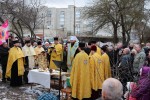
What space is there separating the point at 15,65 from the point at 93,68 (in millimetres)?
3744

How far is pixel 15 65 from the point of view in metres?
11.1

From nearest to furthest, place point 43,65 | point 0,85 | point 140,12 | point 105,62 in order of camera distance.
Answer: point 105,62
point 43,65
point 0,85
point 140,12

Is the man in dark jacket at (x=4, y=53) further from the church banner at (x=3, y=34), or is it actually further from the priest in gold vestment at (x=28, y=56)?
the priest in gold vestment at (x=28, y=56)

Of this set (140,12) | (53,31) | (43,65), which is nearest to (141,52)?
(43,65)

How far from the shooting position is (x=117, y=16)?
28.6 metres

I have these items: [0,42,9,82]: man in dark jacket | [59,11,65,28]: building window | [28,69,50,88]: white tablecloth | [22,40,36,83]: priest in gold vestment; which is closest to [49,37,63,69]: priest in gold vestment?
[22,40,36,83]: priest in gold vestment

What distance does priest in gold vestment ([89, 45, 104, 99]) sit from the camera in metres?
8.44

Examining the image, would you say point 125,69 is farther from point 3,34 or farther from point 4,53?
point 3,34

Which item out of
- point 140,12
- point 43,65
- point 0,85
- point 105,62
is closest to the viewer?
point 105,62

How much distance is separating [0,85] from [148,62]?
19.4ft

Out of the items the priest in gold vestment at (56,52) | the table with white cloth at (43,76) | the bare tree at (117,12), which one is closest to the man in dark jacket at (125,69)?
the table with white cloth at (43,76)

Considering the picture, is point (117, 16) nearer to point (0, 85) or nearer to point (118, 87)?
point (0, 85)

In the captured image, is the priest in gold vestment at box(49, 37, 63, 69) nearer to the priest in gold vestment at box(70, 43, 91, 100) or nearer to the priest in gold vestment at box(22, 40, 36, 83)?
the priest in gold vestment at box(22, 40, 36, 83)

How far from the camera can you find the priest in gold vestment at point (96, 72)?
844 cm
